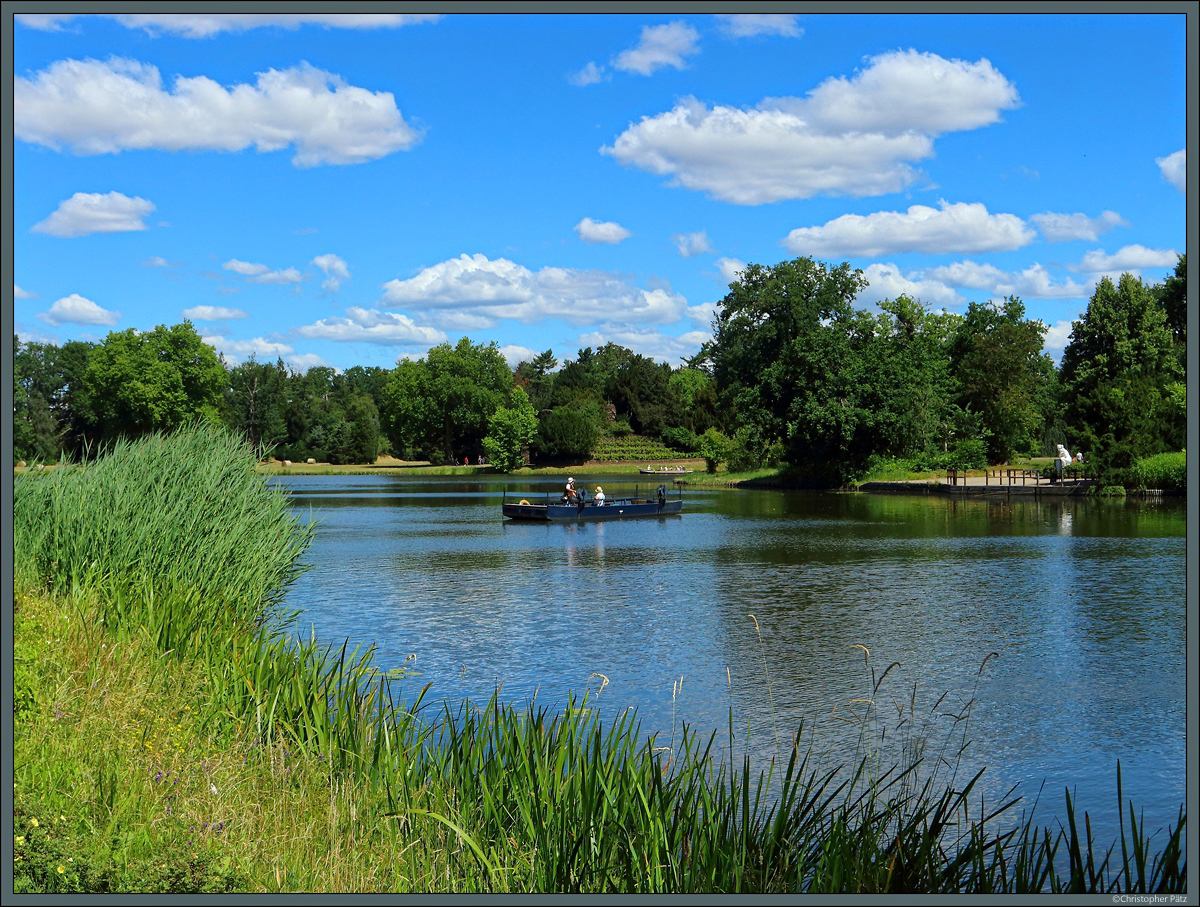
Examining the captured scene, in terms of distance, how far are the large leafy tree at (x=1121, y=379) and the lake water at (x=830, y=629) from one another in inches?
289

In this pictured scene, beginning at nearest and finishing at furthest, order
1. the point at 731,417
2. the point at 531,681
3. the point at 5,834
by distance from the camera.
Answer: the point at 5,834 < the point at 531,681 < the point at 731,417

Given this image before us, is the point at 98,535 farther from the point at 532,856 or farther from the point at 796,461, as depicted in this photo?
the point at 796,461

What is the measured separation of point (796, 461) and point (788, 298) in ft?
30.9

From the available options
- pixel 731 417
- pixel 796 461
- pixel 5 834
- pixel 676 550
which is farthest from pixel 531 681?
pixel 731 417

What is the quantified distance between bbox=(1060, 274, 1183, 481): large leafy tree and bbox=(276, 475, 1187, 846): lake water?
7.34m

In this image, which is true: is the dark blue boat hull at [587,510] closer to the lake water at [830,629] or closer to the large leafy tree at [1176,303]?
the lake water at [830,629]

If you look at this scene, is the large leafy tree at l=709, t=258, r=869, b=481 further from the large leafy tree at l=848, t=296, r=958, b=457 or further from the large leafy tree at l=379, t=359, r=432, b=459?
the large leafy tree at l=379, t=359, r=432, b=459

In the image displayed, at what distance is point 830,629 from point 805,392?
139ft

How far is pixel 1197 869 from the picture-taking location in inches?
144

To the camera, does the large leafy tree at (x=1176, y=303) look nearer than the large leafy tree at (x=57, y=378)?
Yes

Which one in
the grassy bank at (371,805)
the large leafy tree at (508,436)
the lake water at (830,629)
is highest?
the large leafy tree at (508,436)

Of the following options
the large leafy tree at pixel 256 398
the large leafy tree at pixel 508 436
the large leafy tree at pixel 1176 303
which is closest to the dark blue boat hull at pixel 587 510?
the large leafy tree at pixel 1176 303

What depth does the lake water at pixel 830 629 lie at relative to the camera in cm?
1122

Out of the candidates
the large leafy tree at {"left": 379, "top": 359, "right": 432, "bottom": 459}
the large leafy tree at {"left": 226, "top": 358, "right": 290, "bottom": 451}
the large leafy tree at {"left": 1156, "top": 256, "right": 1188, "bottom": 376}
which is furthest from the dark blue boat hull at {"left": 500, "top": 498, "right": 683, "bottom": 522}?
the large leafy tree at {"left": 379, "top": 359, "right": 432, "bottom": 459}
